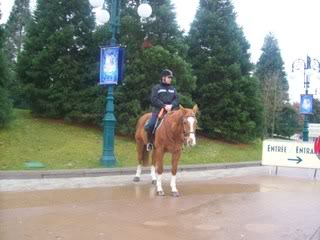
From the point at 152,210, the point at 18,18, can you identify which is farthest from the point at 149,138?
the point at 18,18

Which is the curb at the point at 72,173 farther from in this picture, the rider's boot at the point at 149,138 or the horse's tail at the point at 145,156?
the rider's boot at the point at 149,138

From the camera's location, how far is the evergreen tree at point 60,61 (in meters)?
21.0

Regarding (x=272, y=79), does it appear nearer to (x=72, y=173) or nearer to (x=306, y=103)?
(x=306, y=103)

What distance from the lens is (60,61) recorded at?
2119 cm

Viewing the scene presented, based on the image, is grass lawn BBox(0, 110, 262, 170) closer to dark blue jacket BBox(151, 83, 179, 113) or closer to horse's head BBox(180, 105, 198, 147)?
dark blue jacket BBox(151, 83, 179, 113)

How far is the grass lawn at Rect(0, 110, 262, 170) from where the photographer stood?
48.3 ft

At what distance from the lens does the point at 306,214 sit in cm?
833

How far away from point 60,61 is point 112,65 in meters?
7.02

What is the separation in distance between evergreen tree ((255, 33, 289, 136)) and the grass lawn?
19285mm

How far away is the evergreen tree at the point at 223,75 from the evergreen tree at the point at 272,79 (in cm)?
1591

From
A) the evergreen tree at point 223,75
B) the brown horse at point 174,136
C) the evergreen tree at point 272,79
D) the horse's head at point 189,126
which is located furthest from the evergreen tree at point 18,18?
the horse's head at point 189,126

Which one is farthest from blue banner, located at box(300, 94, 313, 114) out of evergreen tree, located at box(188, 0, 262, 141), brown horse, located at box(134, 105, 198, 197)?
brown horse, located at box(134, 105, 198, 197)

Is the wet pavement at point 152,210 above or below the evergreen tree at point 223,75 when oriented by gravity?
below

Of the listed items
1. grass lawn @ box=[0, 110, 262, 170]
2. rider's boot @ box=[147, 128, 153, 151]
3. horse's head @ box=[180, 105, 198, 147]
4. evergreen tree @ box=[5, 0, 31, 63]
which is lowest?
grass lawn @ box=[0, 110, 262, 170]
